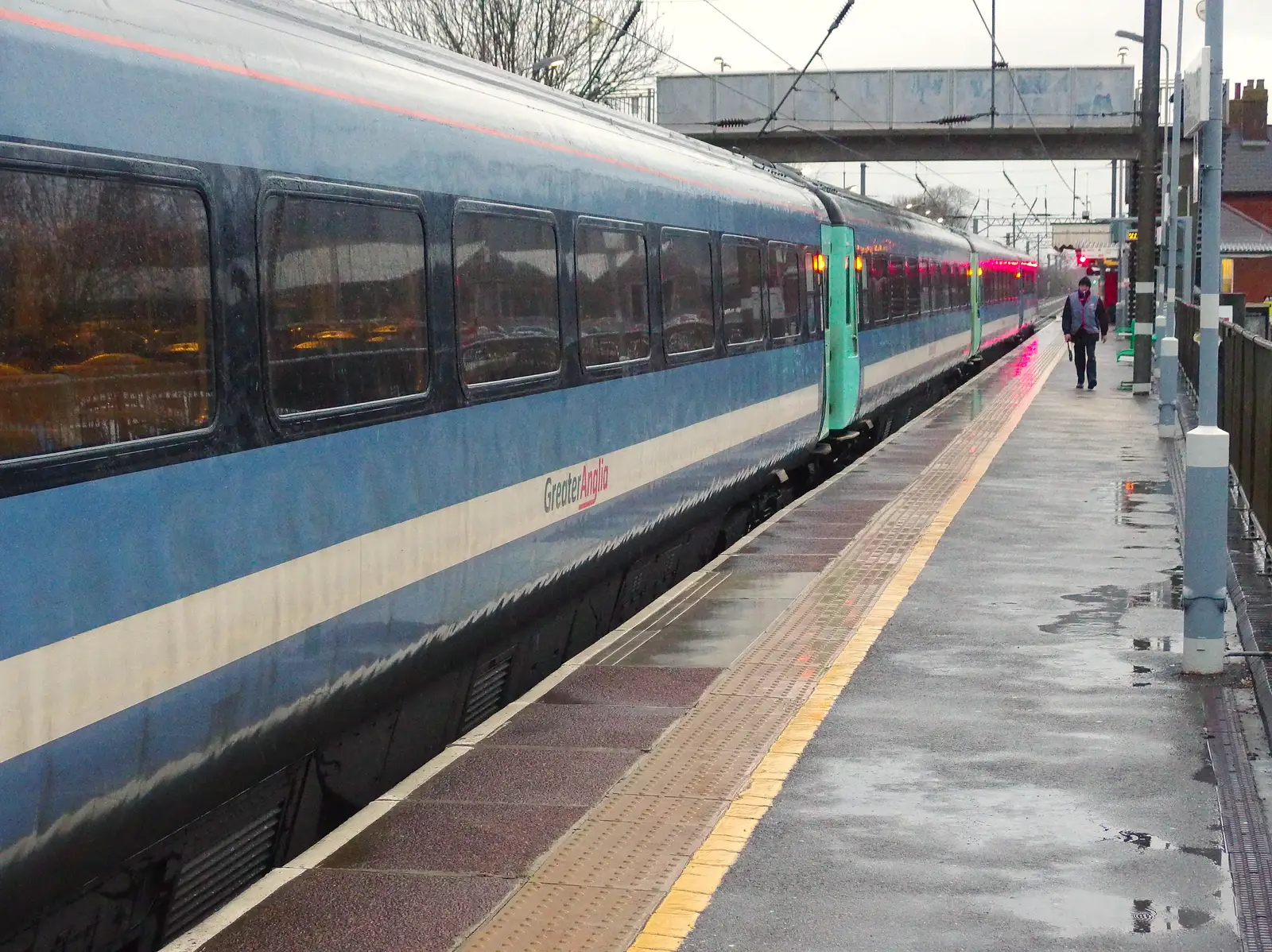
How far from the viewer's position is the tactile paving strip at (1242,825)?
479 centimetres

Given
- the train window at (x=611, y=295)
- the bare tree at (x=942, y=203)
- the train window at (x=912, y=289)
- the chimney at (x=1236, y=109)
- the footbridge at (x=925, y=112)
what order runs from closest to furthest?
the train window at (x=611, y=295) → the train window at (x=912, y=289) → the footbridge at (x=925, y=112) → the chimney at (x=1236, y=109) → the bare tree at (x=942, y=203)

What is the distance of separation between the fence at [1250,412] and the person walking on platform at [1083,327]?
33.1ft

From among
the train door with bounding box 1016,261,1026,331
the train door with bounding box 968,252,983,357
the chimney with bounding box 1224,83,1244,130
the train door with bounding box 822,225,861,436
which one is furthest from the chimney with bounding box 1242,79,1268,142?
the train door with bounding box 822,225,861,436

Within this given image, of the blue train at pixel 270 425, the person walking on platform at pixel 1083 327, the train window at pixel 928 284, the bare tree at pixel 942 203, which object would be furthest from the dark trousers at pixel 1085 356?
the bare tree at pixel 942 203

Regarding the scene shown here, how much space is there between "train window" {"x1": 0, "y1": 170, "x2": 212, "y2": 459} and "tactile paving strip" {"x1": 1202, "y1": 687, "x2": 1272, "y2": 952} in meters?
3.17

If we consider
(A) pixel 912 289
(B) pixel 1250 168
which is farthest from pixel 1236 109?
(A) pixel 912 289

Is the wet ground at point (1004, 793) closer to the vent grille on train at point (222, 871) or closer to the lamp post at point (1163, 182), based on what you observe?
the vent grille on train at point (222, 871)

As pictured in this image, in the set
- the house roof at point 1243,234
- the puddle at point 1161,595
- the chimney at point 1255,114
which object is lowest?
the puddle at point 1161,595

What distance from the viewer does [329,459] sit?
573 centimetres

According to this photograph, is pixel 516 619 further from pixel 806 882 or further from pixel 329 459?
pixel 806 882

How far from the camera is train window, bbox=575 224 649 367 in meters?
8.87

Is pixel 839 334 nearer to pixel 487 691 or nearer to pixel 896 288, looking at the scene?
pixel 896 288

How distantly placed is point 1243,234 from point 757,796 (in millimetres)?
67684

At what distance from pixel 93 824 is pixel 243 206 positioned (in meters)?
1.85
